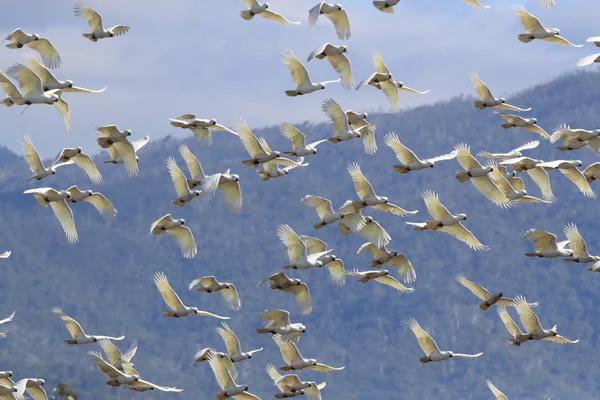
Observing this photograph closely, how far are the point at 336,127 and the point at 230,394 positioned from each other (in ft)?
34.4

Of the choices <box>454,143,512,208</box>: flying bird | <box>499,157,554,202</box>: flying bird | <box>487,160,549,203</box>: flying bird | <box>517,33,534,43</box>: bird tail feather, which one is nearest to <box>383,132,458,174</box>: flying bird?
<box>454,143,512,208</box>: flying bird

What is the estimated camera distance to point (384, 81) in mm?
53031

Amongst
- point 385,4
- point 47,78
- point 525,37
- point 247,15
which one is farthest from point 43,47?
point 525,37

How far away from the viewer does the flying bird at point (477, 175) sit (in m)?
49.5

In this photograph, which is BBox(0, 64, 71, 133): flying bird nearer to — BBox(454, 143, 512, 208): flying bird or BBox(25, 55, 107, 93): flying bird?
BBox(25, 55, 107, 93): flying bird

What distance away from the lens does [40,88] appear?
156ft

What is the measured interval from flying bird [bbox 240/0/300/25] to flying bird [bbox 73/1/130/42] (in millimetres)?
4232

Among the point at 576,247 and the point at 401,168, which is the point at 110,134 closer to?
the point at 401,168

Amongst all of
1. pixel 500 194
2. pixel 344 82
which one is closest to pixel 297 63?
pixel 344 82

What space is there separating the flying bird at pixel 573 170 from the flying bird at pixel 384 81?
6.21 m

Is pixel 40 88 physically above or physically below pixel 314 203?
above

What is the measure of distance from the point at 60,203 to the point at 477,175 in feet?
48.0

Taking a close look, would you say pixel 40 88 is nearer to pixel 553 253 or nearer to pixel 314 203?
pixel 314 203

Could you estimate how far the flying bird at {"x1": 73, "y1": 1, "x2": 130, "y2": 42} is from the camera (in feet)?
160
